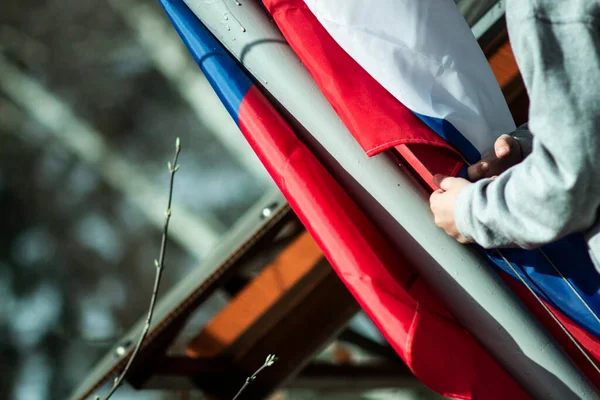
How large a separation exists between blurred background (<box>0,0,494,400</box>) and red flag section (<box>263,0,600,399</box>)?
3350 mm

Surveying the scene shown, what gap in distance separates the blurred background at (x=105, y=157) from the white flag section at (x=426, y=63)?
11.1 feet

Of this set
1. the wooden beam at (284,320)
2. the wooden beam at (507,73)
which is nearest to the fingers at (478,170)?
the wooden beam at (507,73)

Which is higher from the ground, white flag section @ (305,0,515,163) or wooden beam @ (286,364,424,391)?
white flag section @ (305,0,515,163)

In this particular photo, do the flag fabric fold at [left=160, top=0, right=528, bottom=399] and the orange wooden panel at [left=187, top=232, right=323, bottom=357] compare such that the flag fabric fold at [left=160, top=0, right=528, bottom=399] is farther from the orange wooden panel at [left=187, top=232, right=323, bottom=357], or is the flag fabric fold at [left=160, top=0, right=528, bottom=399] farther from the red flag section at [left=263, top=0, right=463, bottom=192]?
the orange wooden panel at [left=187, top=232, right=323, bottom=357]

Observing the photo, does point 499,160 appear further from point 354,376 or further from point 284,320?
point 354,376

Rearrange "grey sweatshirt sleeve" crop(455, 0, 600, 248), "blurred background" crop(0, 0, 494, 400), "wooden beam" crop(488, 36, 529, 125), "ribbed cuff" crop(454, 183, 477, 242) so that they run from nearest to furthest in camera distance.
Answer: "grey sweatshirt sleeve" crop(455, 0, 600, 248), "ribbed cuff" crop(454, 183, 477, 242), "wooden beam" crop(488, 36, 529, 125), "blurred background" crop(0, 0, 494, 400)

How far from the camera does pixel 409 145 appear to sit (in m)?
1.07

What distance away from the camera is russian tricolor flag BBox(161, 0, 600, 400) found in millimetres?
1040

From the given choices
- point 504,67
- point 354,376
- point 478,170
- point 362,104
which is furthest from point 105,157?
point 478,170

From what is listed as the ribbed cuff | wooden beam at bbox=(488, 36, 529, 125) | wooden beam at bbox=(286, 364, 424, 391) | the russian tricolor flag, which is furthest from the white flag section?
wooden beam at bbox=(286, 364, 424, 391)

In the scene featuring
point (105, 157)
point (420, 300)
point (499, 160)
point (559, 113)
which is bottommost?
point (105, 157)

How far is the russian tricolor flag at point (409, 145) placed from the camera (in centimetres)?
104

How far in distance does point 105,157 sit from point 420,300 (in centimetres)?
373

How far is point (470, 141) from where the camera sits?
1061 millimetres
